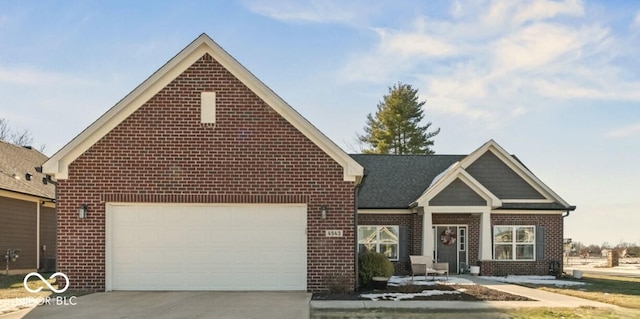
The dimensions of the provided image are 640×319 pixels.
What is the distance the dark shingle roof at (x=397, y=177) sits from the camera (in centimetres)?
2208

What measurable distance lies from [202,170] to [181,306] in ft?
12.0

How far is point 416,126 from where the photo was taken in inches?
1948

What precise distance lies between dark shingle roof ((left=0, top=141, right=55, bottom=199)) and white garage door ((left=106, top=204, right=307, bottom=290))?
8417 millimetres

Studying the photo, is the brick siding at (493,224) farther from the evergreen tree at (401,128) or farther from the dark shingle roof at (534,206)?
the evergreen tree at (401,128)

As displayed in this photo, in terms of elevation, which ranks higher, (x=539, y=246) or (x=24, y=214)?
(x=24, y=214)

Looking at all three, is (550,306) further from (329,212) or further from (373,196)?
(373,196)

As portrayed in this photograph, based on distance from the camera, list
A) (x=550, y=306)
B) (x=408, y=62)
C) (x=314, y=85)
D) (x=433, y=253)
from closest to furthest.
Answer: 1. (x=550, y=306)
2. (x=408, y=62)
3. (x=314, y=85)
4. (x=433, y=253)

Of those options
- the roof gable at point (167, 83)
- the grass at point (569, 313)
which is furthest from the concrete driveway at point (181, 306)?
the grass at point (569, 313)

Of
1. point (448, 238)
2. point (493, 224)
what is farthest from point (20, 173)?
point (493, 224)

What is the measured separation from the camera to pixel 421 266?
18.0 m

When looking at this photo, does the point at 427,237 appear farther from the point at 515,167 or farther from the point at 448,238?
the point at 515,167

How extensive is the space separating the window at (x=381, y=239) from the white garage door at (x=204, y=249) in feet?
26.4

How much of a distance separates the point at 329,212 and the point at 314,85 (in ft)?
20.0

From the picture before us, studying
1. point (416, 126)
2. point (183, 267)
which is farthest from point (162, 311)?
point (416, 126)
